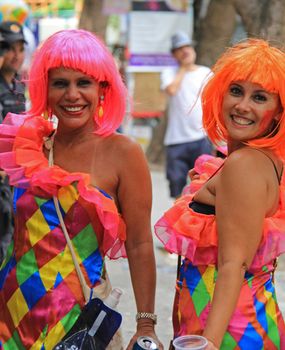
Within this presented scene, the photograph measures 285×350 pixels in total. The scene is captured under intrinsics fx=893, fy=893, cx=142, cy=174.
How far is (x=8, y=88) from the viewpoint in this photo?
6.17 metres

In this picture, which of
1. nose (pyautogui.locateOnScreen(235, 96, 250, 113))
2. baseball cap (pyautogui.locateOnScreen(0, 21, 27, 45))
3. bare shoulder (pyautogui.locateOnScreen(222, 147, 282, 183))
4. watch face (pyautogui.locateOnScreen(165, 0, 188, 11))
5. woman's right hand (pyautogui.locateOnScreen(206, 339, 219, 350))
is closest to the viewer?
woman's right hand (pyautogui.locateOnScreen(206, 339, 219, 350))

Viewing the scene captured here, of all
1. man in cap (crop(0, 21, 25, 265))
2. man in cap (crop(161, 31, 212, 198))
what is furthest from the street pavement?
man in cap (crop(0, 21, 25, 265))

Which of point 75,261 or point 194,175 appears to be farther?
point 194,175

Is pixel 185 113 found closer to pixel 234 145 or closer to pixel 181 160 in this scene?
pixel 181 160

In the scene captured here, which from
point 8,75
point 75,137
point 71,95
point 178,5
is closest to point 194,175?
point 75,137

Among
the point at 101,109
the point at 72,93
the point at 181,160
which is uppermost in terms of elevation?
the point at 72,93

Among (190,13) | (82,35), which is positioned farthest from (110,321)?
(190,13)

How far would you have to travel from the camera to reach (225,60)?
2934mm

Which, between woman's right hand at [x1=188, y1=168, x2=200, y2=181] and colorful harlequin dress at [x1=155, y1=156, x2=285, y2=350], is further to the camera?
woman's right hand at [x1=188, y1=168, x2=200, y2=181]

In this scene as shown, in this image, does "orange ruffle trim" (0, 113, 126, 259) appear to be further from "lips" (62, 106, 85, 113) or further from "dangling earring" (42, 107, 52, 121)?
"lips" (62, 106, 85, 113)

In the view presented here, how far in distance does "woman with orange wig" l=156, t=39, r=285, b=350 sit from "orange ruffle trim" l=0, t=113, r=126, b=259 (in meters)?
0.26

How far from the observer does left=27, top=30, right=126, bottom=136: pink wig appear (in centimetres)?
316

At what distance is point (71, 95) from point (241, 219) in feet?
2.71

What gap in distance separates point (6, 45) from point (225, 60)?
4.03 m
